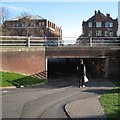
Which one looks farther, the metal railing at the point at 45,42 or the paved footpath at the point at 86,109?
the metal railing at the point at 45,42

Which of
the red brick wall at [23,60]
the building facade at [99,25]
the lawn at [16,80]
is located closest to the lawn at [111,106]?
the lawn at [16,80]

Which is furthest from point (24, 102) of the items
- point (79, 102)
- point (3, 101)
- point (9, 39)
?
point (9, 39)

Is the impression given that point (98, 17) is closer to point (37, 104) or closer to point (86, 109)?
point (37, 104)

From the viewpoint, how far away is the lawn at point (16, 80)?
20.9 meters

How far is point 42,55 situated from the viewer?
85.6 ft

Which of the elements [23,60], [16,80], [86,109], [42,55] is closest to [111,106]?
[86,109]

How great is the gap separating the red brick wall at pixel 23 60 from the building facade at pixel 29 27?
157 feet

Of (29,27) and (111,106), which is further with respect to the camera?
(29,27)

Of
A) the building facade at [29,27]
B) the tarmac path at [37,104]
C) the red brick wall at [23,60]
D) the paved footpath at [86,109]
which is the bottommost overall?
the tarmac path at [37,104]

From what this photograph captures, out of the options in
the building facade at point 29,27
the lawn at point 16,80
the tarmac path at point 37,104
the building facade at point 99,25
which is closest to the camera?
the tarmac path at point 37,104

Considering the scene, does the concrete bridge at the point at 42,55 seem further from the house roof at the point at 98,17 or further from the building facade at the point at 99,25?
the house roof at the point at 98,17

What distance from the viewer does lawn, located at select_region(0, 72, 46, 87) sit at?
20.9 m

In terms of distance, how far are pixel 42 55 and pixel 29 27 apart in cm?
6623

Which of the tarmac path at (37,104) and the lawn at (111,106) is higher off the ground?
the lawn at (111,106)
